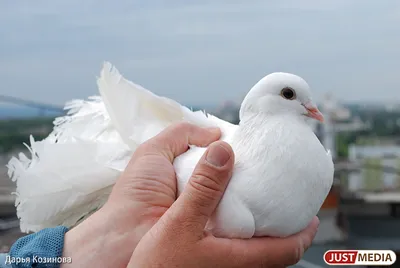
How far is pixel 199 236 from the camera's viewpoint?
1239mm

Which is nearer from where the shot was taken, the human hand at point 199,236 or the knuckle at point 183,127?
the human hand at point 199,236

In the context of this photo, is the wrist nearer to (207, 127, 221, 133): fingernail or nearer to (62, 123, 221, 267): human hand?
(62, 123, 221, 267): human hand

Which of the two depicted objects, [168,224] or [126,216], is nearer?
[168,224]

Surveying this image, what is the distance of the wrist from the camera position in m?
1.40

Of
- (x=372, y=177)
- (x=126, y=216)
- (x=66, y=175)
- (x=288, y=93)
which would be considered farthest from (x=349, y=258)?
(x=372, y=177)

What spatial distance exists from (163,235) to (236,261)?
21 cm

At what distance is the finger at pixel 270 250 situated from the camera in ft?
4.20

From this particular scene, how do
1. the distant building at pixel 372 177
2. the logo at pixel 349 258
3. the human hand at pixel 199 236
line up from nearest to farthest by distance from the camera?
the human hand at pixel 199 236
the logo at pixel 349 258
the distant building at pixel 372 177

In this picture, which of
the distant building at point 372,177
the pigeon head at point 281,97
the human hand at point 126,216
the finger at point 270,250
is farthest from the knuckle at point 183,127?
the distant building at point 372,177

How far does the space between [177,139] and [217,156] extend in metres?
0.33

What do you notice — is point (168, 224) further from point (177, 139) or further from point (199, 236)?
point (177, 139)

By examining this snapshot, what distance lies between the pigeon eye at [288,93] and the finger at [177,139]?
0.32 meters

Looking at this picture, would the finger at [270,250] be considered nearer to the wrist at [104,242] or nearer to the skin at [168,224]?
the skin at [168,224]

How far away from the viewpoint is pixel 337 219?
4527 millimetres
